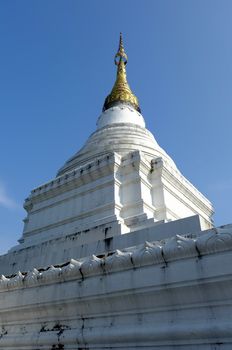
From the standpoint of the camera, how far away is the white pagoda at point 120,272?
196 inches

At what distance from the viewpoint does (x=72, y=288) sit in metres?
6.49

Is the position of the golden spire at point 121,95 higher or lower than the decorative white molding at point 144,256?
higher

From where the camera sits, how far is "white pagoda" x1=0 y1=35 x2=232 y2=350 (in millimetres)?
4973

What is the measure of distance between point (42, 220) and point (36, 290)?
5951 millimetres

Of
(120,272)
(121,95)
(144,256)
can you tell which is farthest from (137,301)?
(121,95)

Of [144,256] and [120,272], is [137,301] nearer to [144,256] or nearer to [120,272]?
[120,272]

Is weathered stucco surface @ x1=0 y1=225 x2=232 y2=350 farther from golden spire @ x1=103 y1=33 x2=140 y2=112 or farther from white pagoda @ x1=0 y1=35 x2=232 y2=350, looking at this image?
golden spire @ x1=103 y1=33 x2=140 y2=112

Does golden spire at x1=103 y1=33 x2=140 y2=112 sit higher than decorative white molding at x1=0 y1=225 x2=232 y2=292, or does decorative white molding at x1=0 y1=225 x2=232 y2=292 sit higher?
golden spire at x1=103 y1=33 x2=140 y2=112

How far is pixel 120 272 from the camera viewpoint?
5.97m

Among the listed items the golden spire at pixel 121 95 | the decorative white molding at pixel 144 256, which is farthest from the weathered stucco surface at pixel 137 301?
the golden spire at pixel 121 95

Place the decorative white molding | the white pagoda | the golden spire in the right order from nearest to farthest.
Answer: the white pagoda < the decorative white molding < the golden spire

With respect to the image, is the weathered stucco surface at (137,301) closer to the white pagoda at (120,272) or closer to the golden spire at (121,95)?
the white pagoda at (120,272)

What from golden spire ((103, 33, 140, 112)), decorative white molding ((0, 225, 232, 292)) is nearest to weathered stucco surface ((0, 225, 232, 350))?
decorative white molding ((0, 225, 232, 292))

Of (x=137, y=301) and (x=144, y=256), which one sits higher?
(x=144, y=256)
